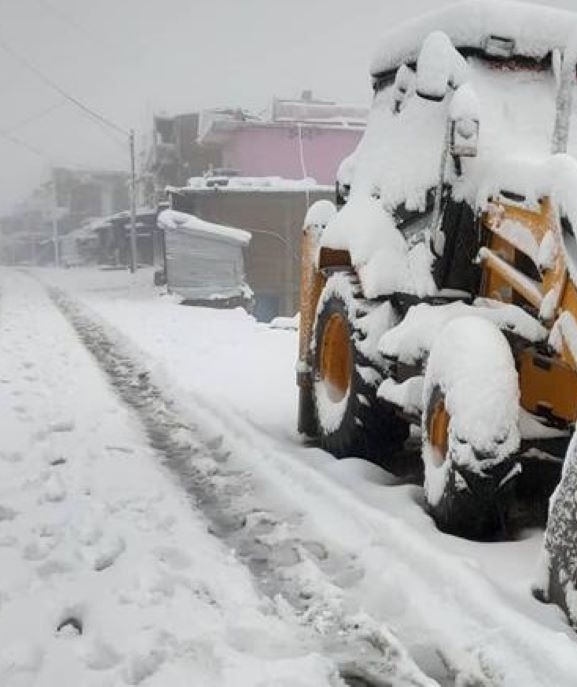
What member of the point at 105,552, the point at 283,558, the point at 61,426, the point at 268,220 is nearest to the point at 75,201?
the point at 268,220

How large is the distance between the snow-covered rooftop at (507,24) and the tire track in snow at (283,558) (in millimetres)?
2771

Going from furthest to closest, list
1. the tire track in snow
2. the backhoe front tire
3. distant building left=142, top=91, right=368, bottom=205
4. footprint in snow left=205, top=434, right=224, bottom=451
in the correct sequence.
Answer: distant building left=142, top=91, right=368, bottom=205 < footprint in snow left=205, top=434, right=224, bottom=451 < the backhoe front tire < the tire track in snow

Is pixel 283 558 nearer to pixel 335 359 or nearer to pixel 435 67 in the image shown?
pixel 335 359

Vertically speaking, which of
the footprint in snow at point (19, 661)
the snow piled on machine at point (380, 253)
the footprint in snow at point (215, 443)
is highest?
the snow piled on machine at point (380, 253)

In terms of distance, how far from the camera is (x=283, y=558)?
3373 mm

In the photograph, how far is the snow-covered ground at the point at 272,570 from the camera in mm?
2471

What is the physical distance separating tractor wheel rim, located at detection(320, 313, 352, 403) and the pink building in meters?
27.8

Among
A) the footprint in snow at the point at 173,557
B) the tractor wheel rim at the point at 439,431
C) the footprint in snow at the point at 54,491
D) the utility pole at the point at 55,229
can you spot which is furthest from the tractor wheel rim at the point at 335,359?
the utility pole at the point at 55,229

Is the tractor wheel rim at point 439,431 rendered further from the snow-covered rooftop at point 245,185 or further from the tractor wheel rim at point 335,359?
the snow-covered rooftop at point 245,185

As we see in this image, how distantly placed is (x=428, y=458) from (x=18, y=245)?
249 feet

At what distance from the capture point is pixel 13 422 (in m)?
5.62

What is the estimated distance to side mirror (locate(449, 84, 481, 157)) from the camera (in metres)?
3.50

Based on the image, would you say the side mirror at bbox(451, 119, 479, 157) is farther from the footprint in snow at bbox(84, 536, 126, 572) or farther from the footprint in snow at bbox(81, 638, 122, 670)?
the footprint in snow at bbox(81, 638, 122, 670)

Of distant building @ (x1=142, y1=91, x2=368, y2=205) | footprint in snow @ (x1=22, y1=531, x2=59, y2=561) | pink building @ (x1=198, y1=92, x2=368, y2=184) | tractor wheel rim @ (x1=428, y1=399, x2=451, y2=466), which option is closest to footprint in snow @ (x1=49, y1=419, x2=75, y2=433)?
footprint in snow @ (x1=22, y1=531, x2=59, y2=561)
